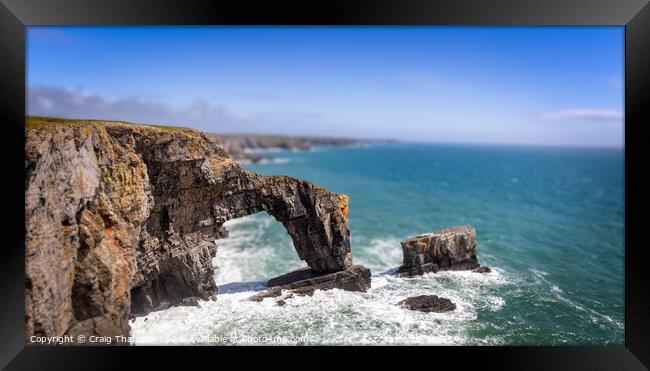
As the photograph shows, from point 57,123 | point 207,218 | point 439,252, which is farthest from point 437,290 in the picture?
point 57,123

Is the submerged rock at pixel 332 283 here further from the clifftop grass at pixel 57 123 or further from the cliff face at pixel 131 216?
the clifftop grass at pixel 57 123

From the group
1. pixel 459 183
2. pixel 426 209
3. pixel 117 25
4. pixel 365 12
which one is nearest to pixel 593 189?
pixel 459 183

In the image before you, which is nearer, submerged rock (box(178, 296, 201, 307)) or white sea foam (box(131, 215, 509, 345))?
white sea foam (box(131, 215, 509, 345))

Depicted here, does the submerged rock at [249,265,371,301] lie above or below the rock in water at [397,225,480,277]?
below

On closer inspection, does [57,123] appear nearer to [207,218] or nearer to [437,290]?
[207,218]

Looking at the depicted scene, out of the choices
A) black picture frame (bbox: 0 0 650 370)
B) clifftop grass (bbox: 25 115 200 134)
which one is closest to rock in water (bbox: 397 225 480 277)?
black picture frame (bbox: 0 0 650 370)

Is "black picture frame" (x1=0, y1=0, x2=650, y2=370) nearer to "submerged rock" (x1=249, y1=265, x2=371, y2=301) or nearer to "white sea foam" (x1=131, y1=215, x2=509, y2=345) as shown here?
Answer: "white sea foam" (x1=131, y1=215, x2=509, y2=345)
